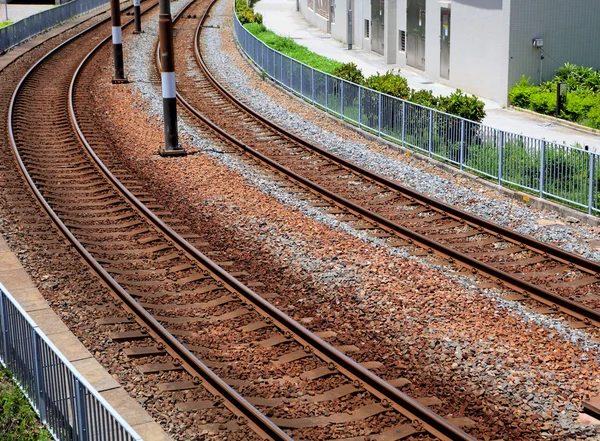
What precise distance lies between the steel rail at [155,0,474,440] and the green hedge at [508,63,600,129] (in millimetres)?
15744

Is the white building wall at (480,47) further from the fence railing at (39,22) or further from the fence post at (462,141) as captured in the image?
the fence railing at (39,22)

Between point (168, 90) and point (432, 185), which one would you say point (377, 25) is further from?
point (432, 185)

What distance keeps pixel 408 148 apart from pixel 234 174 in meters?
4.70

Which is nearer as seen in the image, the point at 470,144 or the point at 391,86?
the point at 470,144

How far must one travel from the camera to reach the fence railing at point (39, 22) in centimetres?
4334

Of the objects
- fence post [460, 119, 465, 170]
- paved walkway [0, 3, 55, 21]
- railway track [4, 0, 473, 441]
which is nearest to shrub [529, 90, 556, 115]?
fence post [460, 119, 465, 170]

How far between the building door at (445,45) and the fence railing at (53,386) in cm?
2455

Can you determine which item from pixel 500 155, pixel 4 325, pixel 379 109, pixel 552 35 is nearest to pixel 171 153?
pixel 379 109

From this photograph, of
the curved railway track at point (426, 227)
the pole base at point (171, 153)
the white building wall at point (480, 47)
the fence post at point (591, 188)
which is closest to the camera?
the curved railway track at point (426, 227)

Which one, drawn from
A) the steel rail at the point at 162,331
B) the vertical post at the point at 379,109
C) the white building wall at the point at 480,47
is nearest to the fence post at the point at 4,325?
→ the steel rail at the point at 162,331

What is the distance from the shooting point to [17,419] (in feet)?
33.8

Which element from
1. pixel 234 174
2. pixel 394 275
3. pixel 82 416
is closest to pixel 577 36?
pixel 234 174

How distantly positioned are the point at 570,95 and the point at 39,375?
830 inches

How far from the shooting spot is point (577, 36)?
99.7ft
